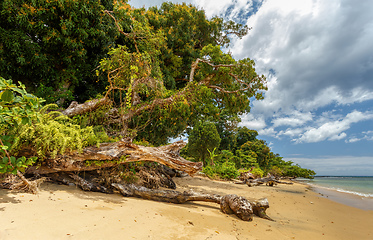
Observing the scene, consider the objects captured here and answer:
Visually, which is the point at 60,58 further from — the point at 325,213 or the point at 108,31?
the point at 325,213

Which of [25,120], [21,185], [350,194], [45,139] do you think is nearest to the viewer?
[25,120]

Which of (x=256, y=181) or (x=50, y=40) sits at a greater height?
(x=50, y=40)

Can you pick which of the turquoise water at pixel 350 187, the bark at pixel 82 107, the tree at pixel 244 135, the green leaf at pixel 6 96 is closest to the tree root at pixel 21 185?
Result: the green leaf at pixel 6 96

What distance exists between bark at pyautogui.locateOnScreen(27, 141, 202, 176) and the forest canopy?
220 mm

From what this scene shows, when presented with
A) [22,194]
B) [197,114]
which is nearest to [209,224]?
[22,194]

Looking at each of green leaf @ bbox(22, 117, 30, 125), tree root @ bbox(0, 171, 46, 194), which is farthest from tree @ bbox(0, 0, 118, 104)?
green leaf @ bbox(22, 117, 30, 125)

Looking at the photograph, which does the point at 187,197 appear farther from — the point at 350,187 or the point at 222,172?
the point at 350,187

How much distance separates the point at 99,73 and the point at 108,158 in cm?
558

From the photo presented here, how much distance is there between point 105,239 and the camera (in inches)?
83.3

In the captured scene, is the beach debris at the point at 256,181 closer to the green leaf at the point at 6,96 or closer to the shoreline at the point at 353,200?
the shoreline at the point at 353,200

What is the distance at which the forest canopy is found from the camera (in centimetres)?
473

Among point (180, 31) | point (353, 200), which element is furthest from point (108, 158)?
point (353, 200)

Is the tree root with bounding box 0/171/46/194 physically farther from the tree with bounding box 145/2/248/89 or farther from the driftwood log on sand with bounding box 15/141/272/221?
the tree with bounding box 145/2/248/89

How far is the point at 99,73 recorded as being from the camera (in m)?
8.63
